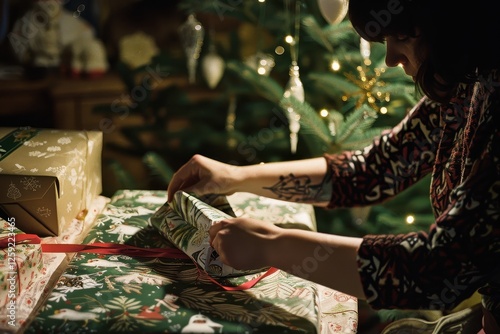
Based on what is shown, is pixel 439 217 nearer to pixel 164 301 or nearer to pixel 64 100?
pixel 164 301

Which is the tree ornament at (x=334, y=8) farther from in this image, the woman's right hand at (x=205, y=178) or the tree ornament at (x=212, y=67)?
the tree ornament at (x=212, y=67)

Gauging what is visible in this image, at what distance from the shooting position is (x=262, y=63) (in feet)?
5.52

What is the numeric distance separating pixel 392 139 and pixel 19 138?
644 mm

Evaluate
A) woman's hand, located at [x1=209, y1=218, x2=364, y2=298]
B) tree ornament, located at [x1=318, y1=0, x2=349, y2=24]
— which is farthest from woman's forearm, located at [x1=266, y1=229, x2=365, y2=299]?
tree ornament, located at [x1=318, y1=0, x2=349, y2=24]

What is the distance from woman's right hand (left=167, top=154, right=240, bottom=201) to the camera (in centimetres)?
108

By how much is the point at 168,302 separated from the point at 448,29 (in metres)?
0.47

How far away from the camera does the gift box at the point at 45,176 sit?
1.00 metres

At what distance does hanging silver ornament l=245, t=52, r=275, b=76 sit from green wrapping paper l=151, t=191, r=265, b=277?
702 millimetres

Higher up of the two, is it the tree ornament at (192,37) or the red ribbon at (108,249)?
the tree ornament at (192,37)

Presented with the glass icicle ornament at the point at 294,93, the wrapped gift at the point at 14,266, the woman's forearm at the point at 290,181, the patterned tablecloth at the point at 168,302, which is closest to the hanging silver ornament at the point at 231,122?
the glass icicle ornament at the point at 294,93

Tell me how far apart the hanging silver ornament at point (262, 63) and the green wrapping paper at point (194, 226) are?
27.6 inches

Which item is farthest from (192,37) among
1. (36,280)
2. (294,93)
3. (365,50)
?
(36,280)

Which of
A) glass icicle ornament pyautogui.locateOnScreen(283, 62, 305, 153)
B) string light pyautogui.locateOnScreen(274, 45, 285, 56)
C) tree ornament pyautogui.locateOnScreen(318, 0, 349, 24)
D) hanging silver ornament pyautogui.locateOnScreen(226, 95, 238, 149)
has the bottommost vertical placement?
hanging silver ornament pyautogui.locateOnScreen(226, 95, 238, 149)

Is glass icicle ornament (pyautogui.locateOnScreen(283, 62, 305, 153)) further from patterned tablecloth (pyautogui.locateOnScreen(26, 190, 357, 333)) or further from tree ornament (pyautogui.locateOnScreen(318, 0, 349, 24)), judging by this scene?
patterned tablecloth (pyautogui.locateOnScreen(26, 190, 357, 333))
